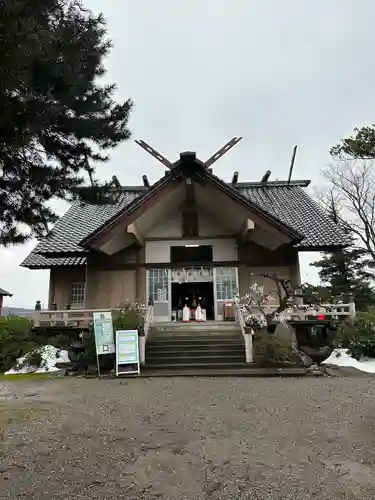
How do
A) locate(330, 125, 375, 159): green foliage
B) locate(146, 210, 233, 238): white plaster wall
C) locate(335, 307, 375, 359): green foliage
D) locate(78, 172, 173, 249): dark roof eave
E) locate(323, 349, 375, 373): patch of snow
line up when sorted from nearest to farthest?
locate(330, 125, 375, 159): green foliage
locate(323, 349, 375, 373): patch of snow
locate(335, 307, 375, 359): green foliage
locate(78, 172, 173, 249): dark roof eave
locate(146, 210, 233, 238): white plaster wall

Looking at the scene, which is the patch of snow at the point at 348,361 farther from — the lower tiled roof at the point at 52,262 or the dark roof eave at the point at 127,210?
the lower tiled roof at the point at 52,262

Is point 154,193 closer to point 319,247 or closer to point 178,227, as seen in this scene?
point 178,227

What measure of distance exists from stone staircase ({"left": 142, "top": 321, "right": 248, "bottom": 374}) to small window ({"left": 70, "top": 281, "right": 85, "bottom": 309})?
486 centimetres

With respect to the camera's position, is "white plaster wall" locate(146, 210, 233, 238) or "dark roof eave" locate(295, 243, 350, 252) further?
"white plaster wall" locate(146, 210, 233, 238)

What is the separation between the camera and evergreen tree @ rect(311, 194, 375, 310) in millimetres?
21484

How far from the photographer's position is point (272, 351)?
29.3ft

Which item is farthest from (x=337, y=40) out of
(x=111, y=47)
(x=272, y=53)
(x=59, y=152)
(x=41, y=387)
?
(x=41, y=387)

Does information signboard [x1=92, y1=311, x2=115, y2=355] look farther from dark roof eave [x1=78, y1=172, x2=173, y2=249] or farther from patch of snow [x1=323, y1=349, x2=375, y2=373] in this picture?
patch of snow [x1=323, y1=349, x2=375, y2=373]

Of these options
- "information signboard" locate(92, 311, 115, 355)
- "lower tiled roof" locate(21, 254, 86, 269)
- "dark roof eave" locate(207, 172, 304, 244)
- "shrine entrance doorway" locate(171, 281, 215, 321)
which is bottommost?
"information signboard" locate(92, 311, 115, 355)

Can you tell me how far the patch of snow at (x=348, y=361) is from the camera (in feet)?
30.2

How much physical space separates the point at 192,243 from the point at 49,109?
34.2ft

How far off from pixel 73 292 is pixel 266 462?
12819 mm

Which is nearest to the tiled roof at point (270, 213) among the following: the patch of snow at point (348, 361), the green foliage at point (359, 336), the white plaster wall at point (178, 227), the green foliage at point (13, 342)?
the white plaster wall at point (178, 227)

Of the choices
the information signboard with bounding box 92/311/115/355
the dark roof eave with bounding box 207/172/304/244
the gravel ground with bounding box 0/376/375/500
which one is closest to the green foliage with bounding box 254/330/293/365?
the gravel ground with bounding box 0/376/375/500
